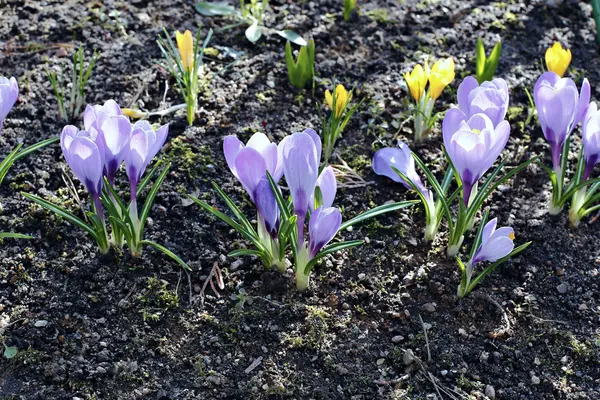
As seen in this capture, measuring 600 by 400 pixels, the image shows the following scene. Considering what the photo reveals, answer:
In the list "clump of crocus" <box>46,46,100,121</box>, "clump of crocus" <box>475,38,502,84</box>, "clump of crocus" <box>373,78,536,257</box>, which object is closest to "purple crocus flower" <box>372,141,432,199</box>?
"clump of crocus" <box>373,78,536,257</box>

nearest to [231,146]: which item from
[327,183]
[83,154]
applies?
[327,183]

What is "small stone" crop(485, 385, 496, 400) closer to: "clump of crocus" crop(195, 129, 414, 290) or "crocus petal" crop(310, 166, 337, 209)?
"clump of crocus" crop(195, 129, 414, 290)

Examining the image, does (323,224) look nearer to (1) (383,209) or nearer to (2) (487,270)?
(1) (383,209)

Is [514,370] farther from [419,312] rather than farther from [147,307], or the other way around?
[147,307]

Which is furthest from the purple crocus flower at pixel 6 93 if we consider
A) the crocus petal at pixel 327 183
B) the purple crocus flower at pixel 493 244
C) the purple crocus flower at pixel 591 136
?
the purple crocus flower at pixel 591 136

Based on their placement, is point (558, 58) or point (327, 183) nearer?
point (327, 183)

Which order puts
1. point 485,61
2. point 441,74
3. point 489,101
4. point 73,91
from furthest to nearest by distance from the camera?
point 485,61 → point 73,91 → point 441,74 → point 489,101
